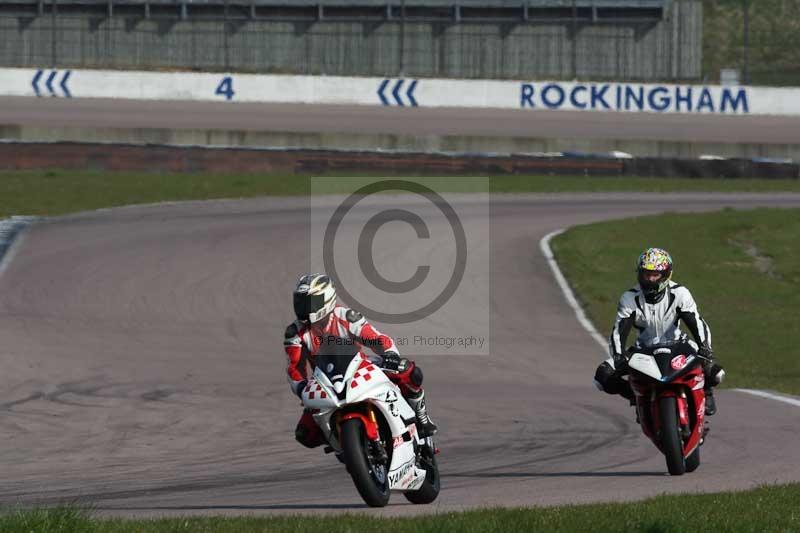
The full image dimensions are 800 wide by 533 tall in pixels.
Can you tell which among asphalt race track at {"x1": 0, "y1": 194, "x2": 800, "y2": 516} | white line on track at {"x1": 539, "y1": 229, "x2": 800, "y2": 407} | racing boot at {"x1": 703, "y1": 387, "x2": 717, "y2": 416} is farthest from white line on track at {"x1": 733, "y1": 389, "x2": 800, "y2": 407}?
racing boot at {"x1": 703, "y1": 387, "x2": 717, "y2": 416}

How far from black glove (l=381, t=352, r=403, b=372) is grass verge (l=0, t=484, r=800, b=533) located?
4.14ft

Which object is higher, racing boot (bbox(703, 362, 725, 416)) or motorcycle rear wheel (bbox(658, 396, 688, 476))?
racing boot (bbox(703, 362, 725, 416))

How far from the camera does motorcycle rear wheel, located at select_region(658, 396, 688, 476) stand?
1070 cm

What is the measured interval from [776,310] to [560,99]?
3372 cm

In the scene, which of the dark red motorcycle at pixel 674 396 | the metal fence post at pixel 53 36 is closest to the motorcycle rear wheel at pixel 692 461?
the dark red motorcycle at pixel 674 396

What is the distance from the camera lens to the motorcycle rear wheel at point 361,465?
8.88 metres

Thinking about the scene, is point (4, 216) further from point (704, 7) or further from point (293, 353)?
point (704, 7)

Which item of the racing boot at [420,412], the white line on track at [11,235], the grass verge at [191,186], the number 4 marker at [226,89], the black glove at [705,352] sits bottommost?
the racing boot at [420,412]

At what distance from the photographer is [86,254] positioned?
2573 cm

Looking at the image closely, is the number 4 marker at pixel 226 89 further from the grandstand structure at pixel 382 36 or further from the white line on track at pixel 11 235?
the white line on track at pixel 11 235

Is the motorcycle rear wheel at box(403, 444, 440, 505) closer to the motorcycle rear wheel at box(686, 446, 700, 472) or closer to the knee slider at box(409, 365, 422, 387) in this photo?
the knee slider at box(409, 365, 422, 387)

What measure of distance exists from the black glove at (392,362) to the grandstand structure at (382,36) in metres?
52.9

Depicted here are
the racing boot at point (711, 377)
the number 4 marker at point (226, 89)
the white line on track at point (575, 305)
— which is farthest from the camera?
the number 4 marker at point (226, 89)

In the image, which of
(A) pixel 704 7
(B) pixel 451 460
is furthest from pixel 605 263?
(A) pixel 704 7
